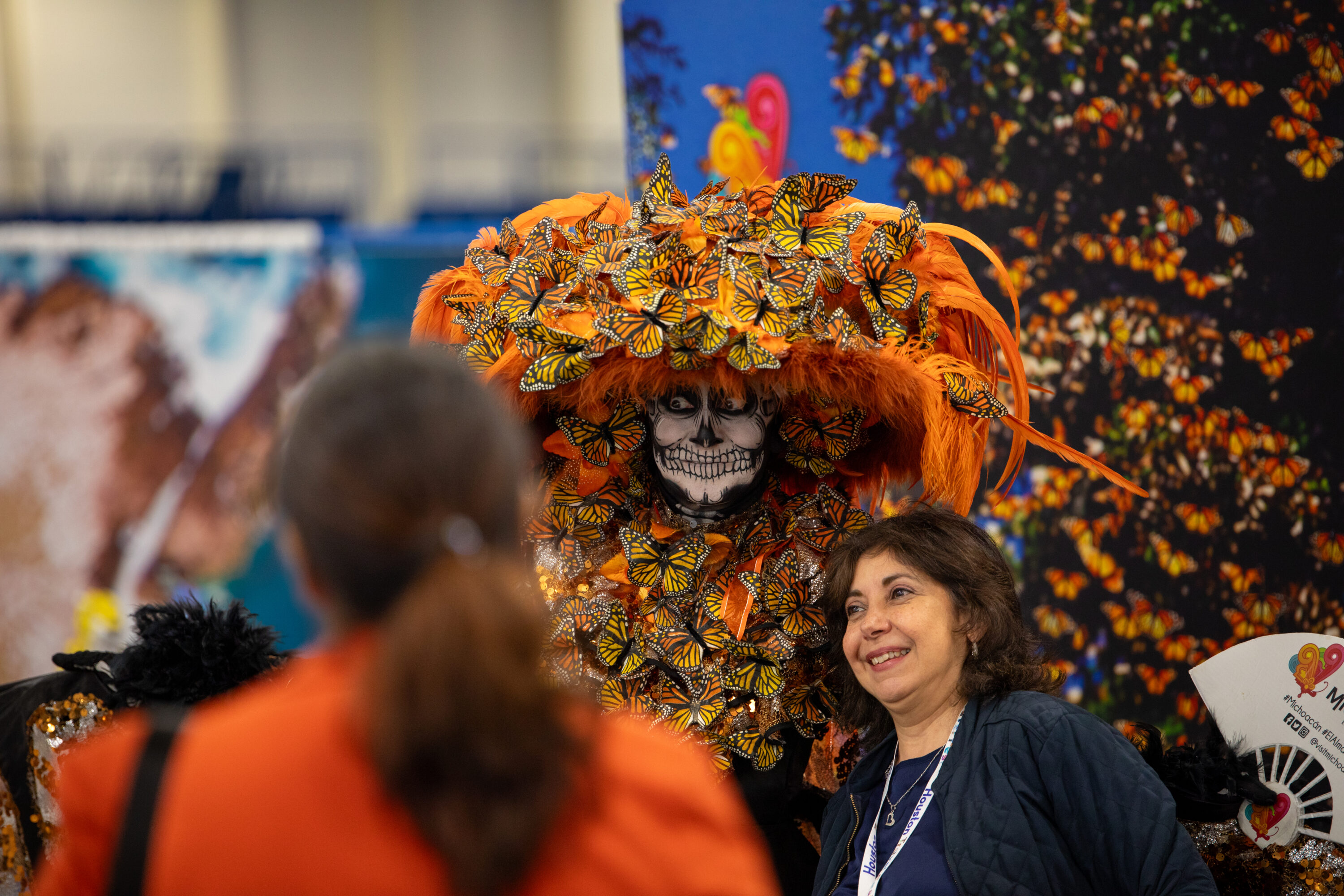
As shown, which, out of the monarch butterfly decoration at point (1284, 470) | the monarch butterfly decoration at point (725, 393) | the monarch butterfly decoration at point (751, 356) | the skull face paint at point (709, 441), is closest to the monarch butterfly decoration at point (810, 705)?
the monarch butterfly decoration at point (725, 393)

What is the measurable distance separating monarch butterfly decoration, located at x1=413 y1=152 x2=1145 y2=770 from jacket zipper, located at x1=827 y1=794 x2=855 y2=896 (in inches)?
9.2

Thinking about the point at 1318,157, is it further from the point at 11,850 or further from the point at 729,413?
the point at 11,850

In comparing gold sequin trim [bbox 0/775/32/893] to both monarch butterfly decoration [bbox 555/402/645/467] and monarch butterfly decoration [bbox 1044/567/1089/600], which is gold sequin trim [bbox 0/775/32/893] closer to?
monarch butterfly decoration [bbox 555/402/645/467]

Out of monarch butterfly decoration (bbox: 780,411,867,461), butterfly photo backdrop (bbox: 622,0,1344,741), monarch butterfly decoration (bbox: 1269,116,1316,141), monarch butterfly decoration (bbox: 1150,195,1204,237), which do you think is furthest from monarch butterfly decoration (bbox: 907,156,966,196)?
monarch butterfly decoration (bbox: 780,411,867,461)

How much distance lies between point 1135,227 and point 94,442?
11.4 ft

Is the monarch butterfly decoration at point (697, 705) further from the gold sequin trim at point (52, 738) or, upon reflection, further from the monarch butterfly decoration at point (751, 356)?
the gold sequin trim at point (52, 738)

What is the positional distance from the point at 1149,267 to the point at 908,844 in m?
1.70

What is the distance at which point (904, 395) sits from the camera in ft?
6.33

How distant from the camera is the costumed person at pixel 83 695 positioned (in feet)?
6.26

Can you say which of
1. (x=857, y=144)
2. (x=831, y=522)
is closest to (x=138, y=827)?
(x=831, y=522)

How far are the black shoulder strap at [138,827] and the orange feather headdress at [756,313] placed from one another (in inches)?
46.7

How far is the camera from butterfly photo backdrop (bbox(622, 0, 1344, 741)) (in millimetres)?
2695

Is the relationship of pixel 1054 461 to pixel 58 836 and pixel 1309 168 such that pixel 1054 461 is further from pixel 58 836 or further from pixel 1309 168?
pixel 58 836

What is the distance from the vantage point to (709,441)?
6.70 feet
